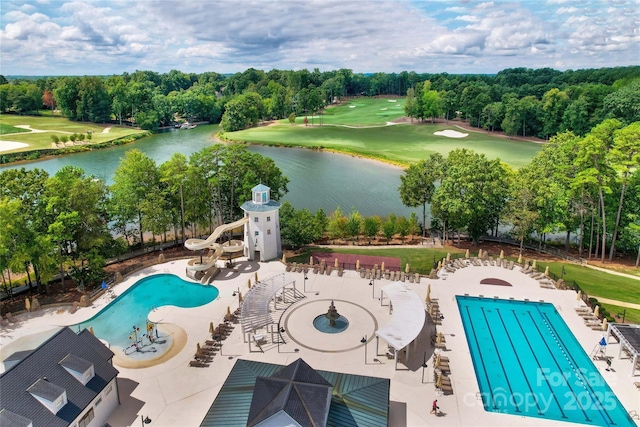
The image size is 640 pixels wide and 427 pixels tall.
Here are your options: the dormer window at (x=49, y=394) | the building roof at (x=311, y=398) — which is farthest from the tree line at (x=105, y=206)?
the building roof at (x=311, y=398)

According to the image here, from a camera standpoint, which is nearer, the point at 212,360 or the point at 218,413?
the point at 218,413

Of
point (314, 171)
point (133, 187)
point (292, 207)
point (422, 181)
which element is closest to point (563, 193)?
point (422, 181)

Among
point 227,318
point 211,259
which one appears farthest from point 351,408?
point 211,259

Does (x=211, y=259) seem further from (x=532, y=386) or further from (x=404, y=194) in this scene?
(x=532, y=386)

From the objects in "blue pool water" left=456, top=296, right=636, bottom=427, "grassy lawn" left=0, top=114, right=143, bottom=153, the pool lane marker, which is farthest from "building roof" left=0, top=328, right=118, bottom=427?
"grassy lawn" left=0, top=114, right=143, bottom=153

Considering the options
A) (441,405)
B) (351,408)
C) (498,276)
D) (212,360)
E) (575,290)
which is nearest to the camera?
(351,408)

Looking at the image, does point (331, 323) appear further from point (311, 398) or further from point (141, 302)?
point (141, 302)
